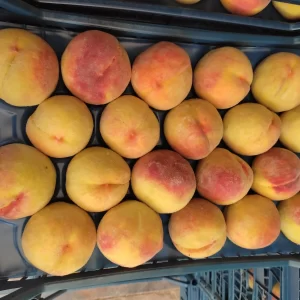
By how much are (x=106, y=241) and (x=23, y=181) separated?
19cm

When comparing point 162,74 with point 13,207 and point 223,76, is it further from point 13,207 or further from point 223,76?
point 13,207

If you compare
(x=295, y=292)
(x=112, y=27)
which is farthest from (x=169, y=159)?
(x=295, y=292)

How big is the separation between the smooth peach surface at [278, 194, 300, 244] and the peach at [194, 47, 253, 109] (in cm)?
28

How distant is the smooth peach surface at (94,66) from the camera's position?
2.34 feet

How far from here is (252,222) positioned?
839mm

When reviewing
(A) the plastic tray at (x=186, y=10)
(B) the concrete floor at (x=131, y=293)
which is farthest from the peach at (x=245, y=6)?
(B) the concrete floor at (x=131, y=293)

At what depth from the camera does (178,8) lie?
2.52 ft

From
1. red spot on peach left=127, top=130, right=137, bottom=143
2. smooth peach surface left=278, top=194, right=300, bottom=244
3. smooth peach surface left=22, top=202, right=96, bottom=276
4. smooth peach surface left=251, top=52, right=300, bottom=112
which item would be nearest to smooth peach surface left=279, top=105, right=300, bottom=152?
smooth peach surface left=251, top=52, right=300, bottom=112

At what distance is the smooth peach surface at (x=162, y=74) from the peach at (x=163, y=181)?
0.12m

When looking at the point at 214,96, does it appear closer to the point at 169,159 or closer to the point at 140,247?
the point at 169,159

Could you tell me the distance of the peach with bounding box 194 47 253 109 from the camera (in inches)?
31.9

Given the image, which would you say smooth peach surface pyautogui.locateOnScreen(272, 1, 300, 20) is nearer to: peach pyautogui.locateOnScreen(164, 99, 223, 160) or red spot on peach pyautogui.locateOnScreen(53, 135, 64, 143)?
peach pyautogui.locateOnScreen(164, 99, 223, 160)

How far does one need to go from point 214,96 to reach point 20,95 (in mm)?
395

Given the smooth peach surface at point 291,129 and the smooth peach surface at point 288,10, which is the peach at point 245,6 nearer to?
the smooth peach surface at point 288,10
